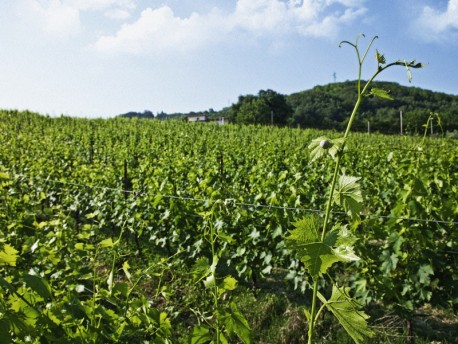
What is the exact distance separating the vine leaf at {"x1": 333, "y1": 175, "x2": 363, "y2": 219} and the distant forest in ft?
126

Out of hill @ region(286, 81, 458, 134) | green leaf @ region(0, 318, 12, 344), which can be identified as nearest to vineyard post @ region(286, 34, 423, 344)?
green leaf @ region(0, 318, 12, 344)

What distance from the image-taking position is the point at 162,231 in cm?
529

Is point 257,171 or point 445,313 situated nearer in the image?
point 445,313

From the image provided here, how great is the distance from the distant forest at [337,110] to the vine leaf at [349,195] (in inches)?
1517

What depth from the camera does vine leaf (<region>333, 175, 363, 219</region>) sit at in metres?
0.94

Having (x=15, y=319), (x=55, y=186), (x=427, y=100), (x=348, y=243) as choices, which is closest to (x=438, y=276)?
(x=348, y=243)

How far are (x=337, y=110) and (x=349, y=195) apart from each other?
71159 millimetres

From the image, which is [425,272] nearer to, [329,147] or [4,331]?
[329,147]

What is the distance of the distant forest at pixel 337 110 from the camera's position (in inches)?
2013

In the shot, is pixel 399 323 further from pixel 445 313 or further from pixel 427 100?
pixel 427 100

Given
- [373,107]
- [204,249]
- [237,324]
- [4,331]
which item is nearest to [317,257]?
[237,324]

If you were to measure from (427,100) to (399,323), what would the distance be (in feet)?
281

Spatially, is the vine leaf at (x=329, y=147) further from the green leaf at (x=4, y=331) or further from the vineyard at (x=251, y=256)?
the green leaf at (x=4, y=331)

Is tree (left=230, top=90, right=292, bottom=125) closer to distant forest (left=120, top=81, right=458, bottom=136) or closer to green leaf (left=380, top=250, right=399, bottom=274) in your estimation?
distant forest (left=120, top=81, right=458, bottom=136)
